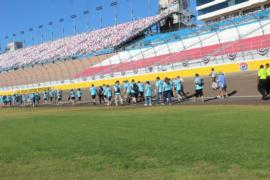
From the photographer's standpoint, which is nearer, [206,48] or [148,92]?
[148,92]

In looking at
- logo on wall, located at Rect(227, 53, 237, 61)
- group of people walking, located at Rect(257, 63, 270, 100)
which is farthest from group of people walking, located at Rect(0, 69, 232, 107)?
logo on wall, located at Rect(227, 53, 237, 61)

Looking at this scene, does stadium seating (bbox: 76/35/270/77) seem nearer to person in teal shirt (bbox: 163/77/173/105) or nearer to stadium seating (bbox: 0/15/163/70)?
person in teal shirt (bbox: 163/77/173/105)

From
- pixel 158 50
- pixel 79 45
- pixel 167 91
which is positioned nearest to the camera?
pixel 167 91

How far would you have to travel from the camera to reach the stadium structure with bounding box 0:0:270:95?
39.5 m

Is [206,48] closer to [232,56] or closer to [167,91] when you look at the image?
[232,56]

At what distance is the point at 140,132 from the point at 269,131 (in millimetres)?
3413

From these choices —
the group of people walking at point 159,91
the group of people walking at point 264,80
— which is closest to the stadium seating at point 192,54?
the group of people walking at point 159,91

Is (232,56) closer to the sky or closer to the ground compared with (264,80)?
closer to the sky

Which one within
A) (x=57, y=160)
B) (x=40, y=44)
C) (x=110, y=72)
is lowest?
(x=57, y=160)

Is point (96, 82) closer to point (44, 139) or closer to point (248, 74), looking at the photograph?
point (248, 74)

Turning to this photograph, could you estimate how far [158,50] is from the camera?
1949 inches

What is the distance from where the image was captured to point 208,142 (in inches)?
367

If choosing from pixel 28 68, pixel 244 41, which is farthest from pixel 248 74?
pixel 28 68

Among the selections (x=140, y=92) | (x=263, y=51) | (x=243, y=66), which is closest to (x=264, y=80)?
(x=140, y=92)
